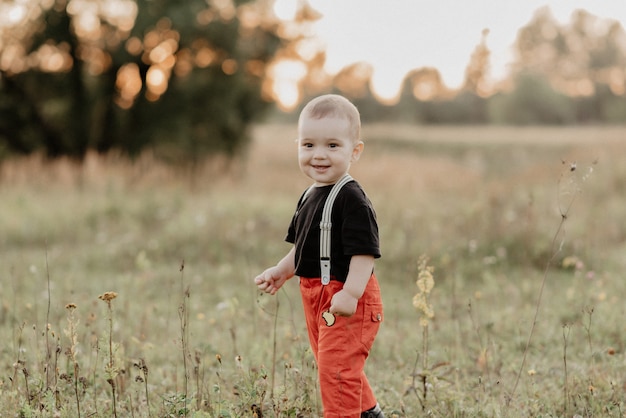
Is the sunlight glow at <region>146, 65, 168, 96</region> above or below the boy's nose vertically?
above

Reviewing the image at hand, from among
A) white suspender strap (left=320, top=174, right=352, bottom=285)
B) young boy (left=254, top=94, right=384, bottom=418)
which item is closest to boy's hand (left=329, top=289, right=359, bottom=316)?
young boy (left=254, top=94, right=384, bottom=418)

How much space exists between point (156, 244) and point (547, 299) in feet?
14.7

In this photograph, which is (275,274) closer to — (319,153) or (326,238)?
(326,238)

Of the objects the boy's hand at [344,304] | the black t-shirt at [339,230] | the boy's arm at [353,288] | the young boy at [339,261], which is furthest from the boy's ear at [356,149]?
the boy's hand at [344,304]

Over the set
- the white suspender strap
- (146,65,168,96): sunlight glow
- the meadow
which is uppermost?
(146,65,168,96): sunlight glow

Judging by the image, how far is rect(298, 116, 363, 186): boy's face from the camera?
8.90 feet

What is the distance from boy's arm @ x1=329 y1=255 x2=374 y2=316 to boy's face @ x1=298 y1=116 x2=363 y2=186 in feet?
1.28

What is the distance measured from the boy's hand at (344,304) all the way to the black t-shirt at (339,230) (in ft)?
0.44

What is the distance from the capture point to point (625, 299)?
570 cm

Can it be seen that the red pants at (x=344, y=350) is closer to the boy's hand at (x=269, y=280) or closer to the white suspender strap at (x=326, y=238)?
the white suspender strap at (x=326, y=238)

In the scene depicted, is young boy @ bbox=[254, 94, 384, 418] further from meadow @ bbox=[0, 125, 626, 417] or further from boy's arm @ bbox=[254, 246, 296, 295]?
meadow @ bbox=[0, 125, 626, 417]

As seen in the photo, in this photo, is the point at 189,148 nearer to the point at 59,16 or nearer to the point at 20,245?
the point at 59,16

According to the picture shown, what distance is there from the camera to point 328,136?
2717 millimetres

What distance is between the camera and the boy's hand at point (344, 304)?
8.43 feet
